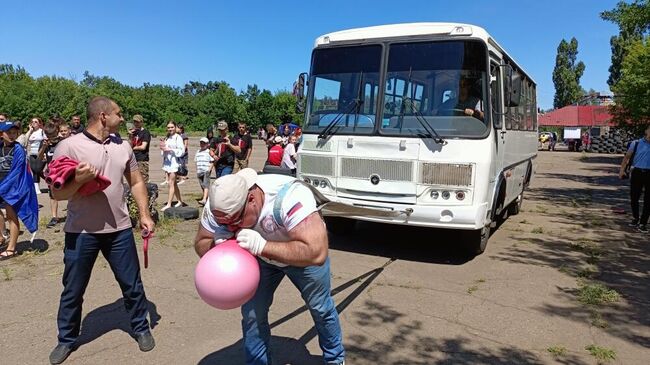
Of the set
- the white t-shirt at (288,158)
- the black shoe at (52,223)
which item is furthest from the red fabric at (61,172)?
the white t-shirt at (288,158)

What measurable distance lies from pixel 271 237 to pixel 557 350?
104 inches

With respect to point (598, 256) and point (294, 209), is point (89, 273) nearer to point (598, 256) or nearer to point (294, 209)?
point (294, 209)

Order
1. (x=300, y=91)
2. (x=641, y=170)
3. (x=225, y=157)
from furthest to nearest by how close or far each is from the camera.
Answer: (x=225, y=157), (x=641, y=170), (x=300, y=91)

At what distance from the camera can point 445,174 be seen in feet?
18.9

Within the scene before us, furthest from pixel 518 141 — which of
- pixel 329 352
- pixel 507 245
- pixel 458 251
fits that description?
pixel 329 352

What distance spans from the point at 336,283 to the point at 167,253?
2.56m

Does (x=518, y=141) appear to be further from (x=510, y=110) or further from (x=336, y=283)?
(x=336, y=283)

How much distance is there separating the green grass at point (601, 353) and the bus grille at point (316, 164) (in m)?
3.63

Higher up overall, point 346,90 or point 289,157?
point 346,90

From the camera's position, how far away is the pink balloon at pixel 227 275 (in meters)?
2.42

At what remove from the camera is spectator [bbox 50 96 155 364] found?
3.51 metres

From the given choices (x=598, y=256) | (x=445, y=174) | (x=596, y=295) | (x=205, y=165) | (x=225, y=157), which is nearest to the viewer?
(x=596, y=295)

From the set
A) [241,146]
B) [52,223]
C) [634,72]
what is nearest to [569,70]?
[634,72]

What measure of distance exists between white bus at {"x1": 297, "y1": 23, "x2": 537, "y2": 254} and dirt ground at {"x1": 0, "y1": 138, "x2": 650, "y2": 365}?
78cm
